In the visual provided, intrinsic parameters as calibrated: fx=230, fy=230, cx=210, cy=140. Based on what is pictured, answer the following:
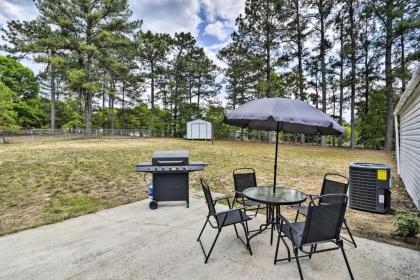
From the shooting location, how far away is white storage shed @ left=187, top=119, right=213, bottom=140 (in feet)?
73.5

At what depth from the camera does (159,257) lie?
2373mm

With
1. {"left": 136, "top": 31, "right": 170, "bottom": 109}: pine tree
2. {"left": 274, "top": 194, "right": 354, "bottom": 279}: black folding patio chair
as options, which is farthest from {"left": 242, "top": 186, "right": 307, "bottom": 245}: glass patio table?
{"left": 136, "top": 31, "right": 170, "bottom": 109}: pine tree

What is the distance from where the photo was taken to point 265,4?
18938 mm

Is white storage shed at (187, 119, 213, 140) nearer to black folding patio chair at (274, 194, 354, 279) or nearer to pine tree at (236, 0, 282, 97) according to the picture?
pine tree at (236, 0, 282, 97)

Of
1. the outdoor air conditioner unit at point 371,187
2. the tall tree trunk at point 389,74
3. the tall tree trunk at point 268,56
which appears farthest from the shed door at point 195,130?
the outdoor air conditioner unit at point 371,187

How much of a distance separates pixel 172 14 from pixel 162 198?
39.1 feet

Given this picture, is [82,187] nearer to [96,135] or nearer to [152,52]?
[96,135]

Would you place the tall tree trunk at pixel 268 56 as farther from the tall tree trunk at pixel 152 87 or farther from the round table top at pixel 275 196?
the round table top at pixel 275 196

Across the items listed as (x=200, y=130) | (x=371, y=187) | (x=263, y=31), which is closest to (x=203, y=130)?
(x=200, y=130)

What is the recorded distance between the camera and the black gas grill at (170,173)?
366 cm

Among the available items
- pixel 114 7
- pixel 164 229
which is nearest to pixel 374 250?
pixel 164 229

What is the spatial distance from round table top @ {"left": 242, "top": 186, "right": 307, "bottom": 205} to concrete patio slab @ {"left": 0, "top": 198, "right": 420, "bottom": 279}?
21.1 inches

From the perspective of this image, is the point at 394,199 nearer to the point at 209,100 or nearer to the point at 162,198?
the point at 162,198

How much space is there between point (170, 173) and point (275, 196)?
1.80 m
